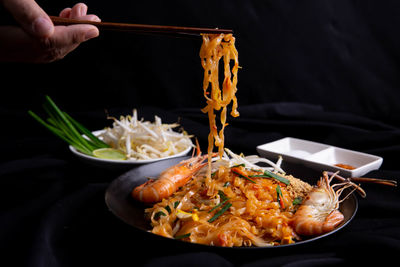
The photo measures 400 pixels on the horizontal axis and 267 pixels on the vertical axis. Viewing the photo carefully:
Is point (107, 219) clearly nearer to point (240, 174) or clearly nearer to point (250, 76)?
point (240, 174)

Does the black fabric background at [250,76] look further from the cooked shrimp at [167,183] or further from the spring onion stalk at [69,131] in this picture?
the cooked shrimp at [167,183]

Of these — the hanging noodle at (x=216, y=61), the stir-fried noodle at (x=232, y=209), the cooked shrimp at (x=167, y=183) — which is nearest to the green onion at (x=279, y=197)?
the stir-fried noodle at (x=232, y=209)

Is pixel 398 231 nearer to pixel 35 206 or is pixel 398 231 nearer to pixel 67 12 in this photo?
pixel 35 206

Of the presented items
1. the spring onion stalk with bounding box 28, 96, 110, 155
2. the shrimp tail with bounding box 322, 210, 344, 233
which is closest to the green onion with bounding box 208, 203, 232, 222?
the shrimp tail with bounding box 322, 210, 344, 233

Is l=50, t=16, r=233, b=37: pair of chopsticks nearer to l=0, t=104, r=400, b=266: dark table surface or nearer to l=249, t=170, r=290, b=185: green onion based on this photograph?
l=249, t=170, r=290, b=185: green onion

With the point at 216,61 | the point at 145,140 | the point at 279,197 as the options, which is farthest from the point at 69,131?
the point at 279,197

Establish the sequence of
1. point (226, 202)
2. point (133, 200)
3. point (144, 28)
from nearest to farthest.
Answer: point (144, 28) → point (226, 202) → point (133, 200)
